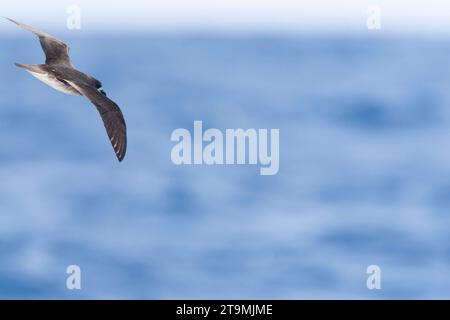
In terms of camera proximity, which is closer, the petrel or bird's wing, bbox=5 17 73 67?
the petrel

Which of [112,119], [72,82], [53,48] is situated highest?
[53,48]

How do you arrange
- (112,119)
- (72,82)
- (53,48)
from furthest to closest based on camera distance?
1. (53,48)
2. (72,82)
3. (112,119)

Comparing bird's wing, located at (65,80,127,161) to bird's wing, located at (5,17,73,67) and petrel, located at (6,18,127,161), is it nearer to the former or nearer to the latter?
petrel, located at (6,18,127,161)

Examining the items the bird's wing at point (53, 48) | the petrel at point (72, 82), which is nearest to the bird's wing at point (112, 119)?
the petrel at point (72, 82)

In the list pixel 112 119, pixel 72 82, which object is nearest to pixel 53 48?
pixel 72 82

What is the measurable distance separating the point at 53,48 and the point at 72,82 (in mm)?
1332

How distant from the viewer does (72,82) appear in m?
12.8

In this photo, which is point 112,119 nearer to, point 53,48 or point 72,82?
point 72,82

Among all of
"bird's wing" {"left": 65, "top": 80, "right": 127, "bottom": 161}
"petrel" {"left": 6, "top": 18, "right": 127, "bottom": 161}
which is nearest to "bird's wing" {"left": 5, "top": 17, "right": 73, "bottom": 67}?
"petrel" {"left": 6, "top": 18, "right": 127, "bottom": 161}

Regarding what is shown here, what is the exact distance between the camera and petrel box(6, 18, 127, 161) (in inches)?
469

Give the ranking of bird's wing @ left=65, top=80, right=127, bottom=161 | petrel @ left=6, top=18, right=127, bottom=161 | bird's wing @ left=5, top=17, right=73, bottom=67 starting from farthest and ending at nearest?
bird's wing @ left=5, top=17, right=73, bottom=67, petrel @ left=6, top=18, right=127, bottom=161, bird's wing @ left=65, top=80, right=127, bottom=161
